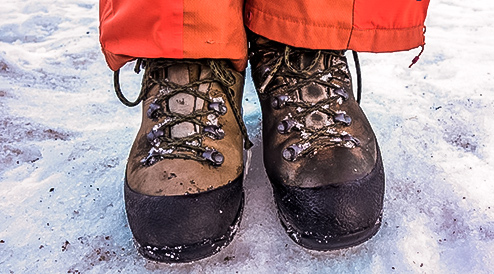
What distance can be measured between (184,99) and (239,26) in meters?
0.21

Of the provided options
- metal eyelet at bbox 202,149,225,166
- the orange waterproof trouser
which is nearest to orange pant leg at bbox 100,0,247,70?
the orange waterproof trouser

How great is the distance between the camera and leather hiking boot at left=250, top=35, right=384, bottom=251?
0.83m

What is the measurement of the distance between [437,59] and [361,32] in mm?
895

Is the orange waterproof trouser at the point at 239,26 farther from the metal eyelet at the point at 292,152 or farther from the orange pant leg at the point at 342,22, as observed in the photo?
the metal eyelet at the point at 292,152

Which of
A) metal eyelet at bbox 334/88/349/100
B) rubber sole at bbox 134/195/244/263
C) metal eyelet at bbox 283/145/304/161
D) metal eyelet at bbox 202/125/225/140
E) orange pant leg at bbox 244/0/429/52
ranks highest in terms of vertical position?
orange pant leg at bbox 244/0/429/52

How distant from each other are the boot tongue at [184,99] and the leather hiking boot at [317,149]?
0.17 metres

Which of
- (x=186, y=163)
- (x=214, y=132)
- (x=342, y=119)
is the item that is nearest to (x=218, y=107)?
(x=214, y=132)

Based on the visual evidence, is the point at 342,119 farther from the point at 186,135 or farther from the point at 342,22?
the point at 186,135

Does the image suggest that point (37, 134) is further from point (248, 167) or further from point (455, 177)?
point (455, 177)

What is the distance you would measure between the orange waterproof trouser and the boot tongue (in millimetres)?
64

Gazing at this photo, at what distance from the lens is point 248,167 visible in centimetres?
109

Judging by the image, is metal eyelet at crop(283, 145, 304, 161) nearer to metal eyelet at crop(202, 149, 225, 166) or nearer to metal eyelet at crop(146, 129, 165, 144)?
metal eyelet at crop(202, 149, 225, 166)

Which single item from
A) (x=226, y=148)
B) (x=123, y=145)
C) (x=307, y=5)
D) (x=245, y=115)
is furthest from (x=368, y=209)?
(x=123, y=145)

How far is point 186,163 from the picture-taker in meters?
0.86
